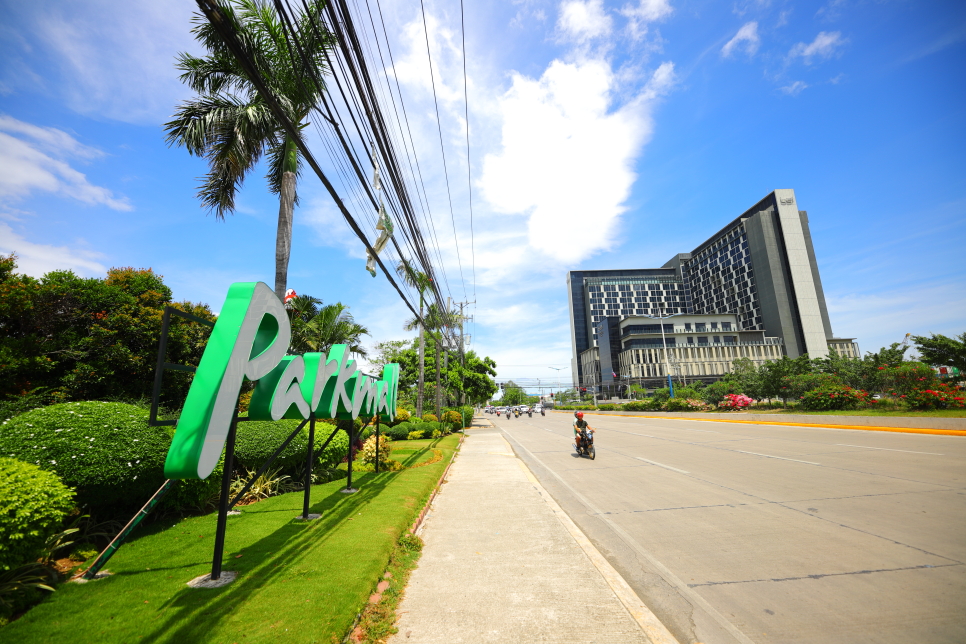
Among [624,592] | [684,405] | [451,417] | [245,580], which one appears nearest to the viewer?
[624,592]

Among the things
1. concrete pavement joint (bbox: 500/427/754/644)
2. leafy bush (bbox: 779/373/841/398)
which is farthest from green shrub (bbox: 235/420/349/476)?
leafy bush (bbox: 779/373/841/398)

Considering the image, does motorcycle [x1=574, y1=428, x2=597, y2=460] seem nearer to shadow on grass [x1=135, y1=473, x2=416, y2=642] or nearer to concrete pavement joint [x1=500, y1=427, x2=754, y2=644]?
concrete pavement joint [x1=500, y1=427, x2=754, y2=644]

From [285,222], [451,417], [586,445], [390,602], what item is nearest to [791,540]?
[390,602]

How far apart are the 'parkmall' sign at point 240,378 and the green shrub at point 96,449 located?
87.0 inches

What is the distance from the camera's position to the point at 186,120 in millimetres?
12164

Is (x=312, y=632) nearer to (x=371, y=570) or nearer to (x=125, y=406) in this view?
(x=371, y=570)

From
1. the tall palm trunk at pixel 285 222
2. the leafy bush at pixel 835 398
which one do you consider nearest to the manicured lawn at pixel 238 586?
the tall palm trunk at pixel 285 222

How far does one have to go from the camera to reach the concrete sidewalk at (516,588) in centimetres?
380

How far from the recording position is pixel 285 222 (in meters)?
12.9

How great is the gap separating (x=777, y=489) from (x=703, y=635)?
20.8 feet

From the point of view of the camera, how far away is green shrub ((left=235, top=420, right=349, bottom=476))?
29.3 ft

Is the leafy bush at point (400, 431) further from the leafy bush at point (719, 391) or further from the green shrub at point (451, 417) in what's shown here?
the leafy bush at point (719, 391)

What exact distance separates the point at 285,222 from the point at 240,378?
1003cm

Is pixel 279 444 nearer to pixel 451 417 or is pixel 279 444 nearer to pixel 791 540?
pixel 791 540
